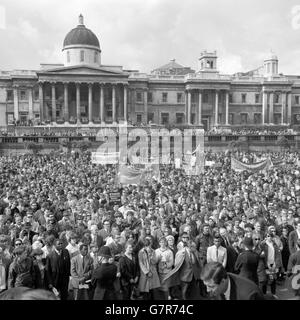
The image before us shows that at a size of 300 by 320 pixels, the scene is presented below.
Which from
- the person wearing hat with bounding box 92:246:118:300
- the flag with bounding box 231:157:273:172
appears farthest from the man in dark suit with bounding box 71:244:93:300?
the flag with bounding box 231:157:273:172

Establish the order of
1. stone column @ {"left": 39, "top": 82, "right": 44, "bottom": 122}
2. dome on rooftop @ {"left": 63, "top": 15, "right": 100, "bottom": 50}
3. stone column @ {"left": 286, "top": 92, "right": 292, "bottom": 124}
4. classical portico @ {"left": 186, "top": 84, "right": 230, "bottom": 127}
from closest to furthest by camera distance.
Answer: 1. stone column @ {"left": 39, "top": 82, "right": 44, "bottom": 122}
2. dome on rooftop @ {"left": 63, "top": 15, "right": 100, "bottom": 50}
3. classical portico @ {"left": 186, "top": 84, "right": 230, "bottom": 127}
4. stone column @ {"left": 286, "top": 92, "right": 292, "bottom": 124}

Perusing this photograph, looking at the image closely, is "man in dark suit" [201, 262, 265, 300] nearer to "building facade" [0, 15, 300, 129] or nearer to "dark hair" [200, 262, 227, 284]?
"dark hair" [200, 262, 227, 284]

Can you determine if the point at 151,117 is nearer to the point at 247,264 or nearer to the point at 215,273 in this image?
the point at 247,264

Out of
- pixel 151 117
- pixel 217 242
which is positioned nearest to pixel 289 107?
pixel 151 117

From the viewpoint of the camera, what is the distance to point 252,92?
6769 centimetres

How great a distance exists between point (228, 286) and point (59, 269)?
15.7 feet

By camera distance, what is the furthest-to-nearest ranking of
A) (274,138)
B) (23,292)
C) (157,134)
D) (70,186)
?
(274,138) → (157,134) → (70,186) → (23,292)

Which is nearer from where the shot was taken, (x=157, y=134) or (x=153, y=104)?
(x=157, y=134)

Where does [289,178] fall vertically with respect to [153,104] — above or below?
below

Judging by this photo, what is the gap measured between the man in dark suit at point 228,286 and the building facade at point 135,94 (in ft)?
180

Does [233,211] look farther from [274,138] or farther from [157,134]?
[274,138]

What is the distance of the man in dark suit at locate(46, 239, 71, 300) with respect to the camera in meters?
7.58
